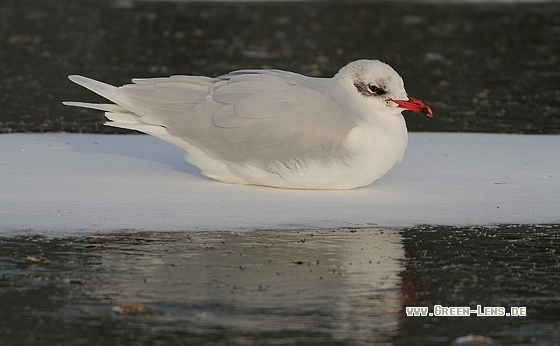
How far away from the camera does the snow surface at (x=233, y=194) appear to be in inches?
215

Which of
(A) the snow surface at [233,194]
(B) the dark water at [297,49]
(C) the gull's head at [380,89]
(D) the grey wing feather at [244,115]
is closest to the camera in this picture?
(A) the snow surface at [233,194]

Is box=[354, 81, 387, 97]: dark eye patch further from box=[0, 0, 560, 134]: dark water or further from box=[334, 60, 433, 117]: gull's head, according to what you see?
box=[0, 0, 560, 134]: dark water

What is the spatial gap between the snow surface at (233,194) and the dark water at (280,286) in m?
0.26

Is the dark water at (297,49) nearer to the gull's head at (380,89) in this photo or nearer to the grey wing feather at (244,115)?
the grey wing feather at (244,115)

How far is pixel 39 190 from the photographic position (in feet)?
19.8

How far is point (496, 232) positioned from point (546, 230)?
0.28 meters

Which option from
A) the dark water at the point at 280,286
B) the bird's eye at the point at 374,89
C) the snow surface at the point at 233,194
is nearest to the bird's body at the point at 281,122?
the bird's eye at the point at 374,89

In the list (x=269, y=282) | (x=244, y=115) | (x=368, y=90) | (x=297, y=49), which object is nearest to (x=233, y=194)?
(x=244, y=115)

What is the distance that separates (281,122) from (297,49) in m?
8.75

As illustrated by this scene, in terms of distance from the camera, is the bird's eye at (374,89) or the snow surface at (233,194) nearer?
the snow surface at (233,194)

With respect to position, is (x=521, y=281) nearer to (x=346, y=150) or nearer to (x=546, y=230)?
(x=546, y=230)

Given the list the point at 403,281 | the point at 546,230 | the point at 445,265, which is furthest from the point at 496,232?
the point at 403,281

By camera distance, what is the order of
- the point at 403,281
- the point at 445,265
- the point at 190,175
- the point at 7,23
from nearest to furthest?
the point at 403,281 < the point at 445,265 < the point at 190,175 < the point at 7,23

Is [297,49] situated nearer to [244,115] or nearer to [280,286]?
[244,115]
